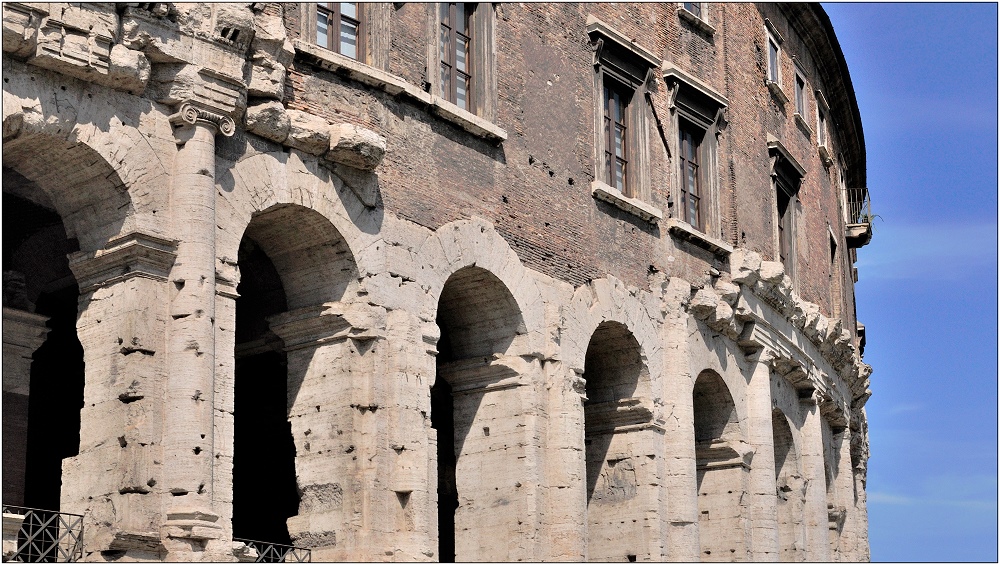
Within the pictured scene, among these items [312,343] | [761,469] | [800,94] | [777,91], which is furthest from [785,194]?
[312,343]

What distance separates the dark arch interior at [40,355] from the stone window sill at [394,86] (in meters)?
2.98

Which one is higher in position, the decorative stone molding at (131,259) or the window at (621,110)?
the window at (621,110)

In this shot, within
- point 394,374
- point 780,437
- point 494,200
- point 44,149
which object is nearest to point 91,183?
point 44,149

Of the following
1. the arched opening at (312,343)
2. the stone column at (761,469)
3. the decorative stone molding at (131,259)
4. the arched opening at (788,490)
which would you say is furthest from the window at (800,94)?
the decorative stone molding at (131,259)

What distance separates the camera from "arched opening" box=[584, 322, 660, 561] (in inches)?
754

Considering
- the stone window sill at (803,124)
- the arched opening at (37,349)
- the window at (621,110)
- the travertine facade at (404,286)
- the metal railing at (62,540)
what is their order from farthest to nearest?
the stone window sill at (803,124) → the window at (621,110) → the arched opening at (37,349) → the travertine facade at (404,286) → the metal railing at (62,540)

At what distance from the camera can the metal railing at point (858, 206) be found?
32.7 metres

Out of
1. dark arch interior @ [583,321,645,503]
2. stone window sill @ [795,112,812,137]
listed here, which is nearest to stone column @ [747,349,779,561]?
dark arch interior @ [583,321,645,503]

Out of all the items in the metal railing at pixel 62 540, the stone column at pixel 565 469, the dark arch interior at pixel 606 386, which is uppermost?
the dark arch interior at pixel 606 386

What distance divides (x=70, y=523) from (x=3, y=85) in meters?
3.43

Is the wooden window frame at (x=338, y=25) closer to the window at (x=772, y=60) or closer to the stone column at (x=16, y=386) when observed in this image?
the stone column at (x=16, y=386)

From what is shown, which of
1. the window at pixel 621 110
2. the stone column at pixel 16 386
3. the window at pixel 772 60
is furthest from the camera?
the window at pixel 772 60

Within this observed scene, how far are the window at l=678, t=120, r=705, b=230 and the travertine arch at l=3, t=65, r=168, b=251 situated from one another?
9.86 m

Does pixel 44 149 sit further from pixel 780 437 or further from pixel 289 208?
pixel 780 437
